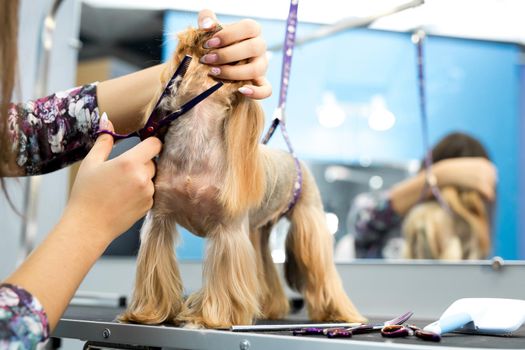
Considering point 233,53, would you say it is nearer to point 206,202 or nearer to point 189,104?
point 189,104

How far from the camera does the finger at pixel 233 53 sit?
833 millimetres

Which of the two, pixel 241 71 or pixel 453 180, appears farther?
pixel 453 180

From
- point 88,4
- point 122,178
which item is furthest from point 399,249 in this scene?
point 88,4

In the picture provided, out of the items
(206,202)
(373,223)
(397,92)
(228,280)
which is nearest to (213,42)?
(206,202)

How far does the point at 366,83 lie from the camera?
2123mm

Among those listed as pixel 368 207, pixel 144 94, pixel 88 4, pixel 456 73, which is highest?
pixel 88 4

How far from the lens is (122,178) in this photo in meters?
0.75

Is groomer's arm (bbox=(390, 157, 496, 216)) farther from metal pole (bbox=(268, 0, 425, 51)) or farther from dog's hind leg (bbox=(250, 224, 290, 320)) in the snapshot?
dog's hind leg (bbox=(250, 224, 290, 320))

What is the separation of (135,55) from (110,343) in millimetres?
1800

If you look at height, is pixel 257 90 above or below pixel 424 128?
below

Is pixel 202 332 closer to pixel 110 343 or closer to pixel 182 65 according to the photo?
pixel 110 343

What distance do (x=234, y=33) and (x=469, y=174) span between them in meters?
1.16

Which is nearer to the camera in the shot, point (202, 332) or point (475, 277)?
point (202, 332)

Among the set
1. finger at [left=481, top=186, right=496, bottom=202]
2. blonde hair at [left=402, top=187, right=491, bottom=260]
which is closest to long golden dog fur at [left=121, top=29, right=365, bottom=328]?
blonde hair at [left=402, top=187, right=491, bottom=260]
